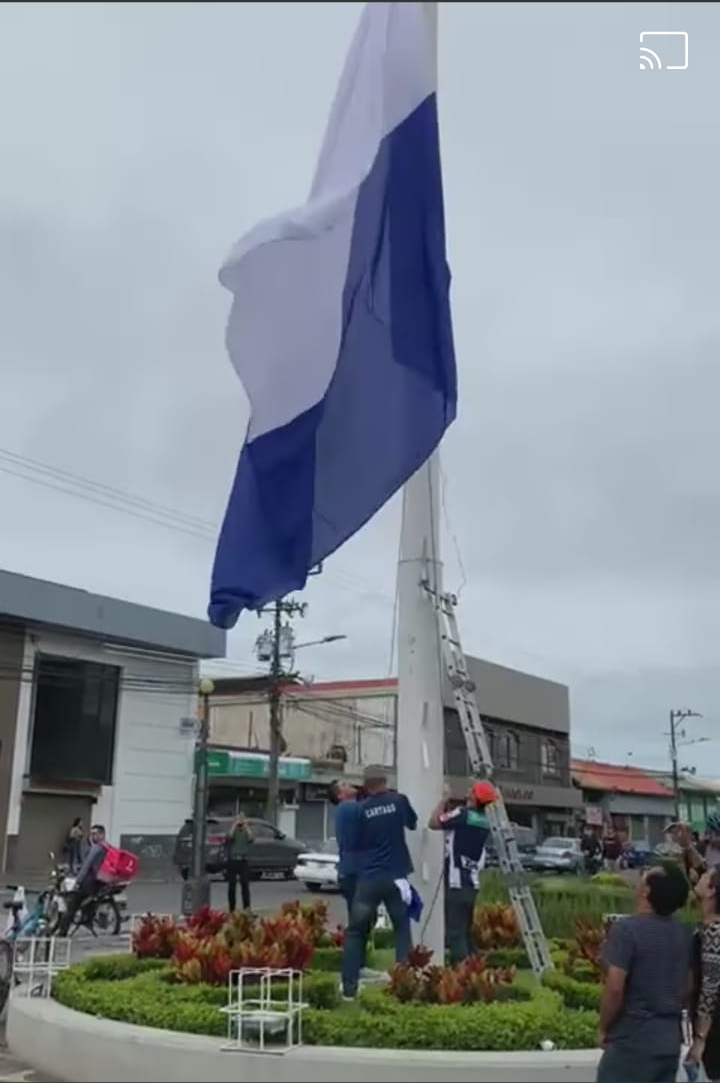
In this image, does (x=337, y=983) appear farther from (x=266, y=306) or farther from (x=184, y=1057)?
(x=266, y=306)

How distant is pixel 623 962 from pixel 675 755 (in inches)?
2822

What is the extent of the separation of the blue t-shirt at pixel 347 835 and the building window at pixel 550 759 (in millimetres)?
51268

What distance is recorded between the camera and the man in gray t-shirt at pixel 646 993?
5.12m

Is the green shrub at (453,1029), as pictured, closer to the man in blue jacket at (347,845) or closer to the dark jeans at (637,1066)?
the man in blue jacket at (347,845)

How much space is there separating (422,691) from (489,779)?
0.88 m

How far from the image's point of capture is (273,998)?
7633 millimetres

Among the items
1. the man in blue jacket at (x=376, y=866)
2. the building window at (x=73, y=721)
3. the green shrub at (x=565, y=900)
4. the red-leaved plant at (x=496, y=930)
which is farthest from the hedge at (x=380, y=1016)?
the building window at (x=73, y=721)

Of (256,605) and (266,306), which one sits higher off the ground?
(266,306)

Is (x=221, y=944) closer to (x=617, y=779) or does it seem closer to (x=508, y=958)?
(x=508, y=958)

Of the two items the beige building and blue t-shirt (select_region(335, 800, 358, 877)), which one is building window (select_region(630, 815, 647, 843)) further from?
blue t-shirt (select_region(335, 800, 358, 877))

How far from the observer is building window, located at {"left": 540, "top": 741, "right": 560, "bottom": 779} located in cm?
5930

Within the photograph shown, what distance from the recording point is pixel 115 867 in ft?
50.0

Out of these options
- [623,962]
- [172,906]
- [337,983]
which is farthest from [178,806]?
[623,962]

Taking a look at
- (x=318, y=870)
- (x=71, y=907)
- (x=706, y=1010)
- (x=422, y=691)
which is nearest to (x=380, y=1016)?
(x=706, y=1010)
